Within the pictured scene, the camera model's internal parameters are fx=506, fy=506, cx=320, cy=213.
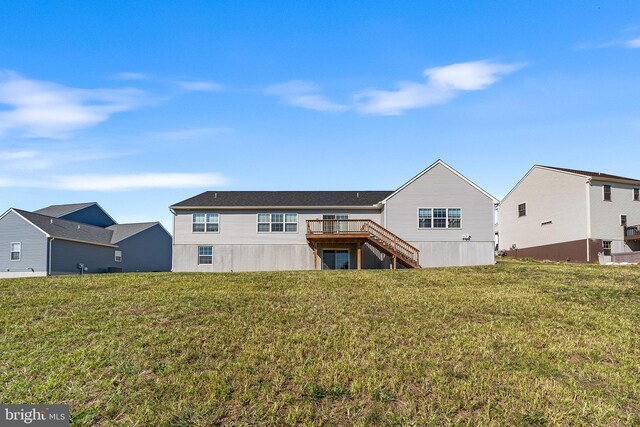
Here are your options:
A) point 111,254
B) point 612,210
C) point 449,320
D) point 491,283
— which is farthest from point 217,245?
point 612,210

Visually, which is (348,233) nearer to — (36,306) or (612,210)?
(36,306)

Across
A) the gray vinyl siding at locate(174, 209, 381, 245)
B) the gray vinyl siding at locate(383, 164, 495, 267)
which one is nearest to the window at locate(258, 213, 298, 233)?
the gray vinyl siding at locate(174, 209, 381, 245)

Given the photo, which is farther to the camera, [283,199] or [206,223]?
[283,199]

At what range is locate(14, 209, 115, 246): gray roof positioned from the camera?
1357 inches

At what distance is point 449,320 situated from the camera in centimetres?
1177

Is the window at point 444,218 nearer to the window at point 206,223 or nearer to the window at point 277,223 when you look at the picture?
the window at point 277,223

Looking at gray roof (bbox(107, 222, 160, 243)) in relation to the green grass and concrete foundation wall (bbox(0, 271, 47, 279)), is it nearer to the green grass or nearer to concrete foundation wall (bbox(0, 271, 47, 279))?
concrete foundation wall (bbox(0, 271, 47, 279))

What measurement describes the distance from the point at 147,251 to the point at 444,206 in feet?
87.3

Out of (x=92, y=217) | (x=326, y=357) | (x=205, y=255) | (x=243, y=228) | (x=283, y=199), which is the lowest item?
(x=326, y=357)

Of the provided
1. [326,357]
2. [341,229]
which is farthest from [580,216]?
[326,357]

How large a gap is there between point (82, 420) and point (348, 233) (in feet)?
70.6

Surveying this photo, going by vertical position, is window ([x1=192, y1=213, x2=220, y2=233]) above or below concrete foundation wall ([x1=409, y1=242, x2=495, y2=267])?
above

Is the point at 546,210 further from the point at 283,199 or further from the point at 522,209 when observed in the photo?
the point at 283,199

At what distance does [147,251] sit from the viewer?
4366 centimetres
